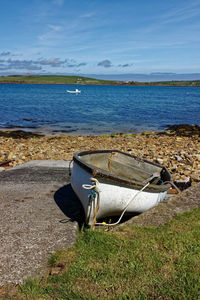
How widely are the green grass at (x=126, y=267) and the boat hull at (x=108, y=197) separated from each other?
0.59 m

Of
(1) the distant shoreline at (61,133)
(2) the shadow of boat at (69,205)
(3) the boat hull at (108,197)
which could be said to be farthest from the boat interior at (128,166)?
(1) the distant shoreline at (61,133)

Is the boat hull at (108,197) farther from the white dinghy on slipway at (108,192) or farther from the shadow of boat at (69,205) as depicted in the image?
the shadow of boat at (69,205)

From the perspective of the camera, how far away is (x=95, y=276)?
410cm

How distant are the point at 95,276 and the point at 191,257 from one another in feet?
5.50

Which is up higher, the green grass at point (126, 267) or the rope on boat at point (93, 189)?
the rope on boat at point (93, 189)

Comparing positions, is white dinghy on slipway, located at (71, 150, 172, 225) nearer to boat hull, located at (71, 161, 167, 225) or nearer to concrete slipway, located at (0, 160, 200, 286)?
boat hull, located at (71, 161, 167, 225)

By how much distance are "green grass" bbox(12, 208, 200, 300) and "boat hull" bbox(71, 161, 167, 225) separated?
23.4 inches

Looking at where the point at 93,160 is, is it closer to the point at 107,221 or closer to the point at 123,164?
the point at 123,164

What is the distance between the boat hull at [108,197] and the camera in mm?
5859

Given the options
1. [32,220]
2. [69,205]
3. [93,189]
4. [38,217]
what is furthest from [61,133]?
[93,189]

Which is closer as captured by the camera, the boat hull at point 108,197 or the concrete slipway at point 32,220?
the concrete slipway at point 32,220

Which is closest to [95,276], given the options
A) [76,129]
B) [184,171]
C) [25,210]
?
[25,210]

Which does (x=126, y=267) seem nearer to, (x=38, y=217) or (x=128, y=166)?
(x=38, y=217)

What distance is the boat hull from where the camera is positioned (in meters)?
5.86
